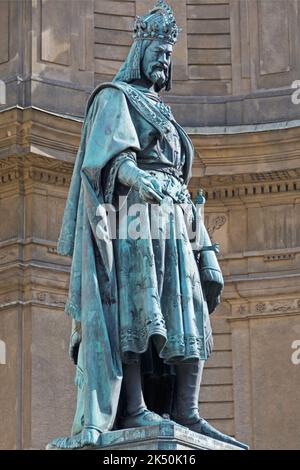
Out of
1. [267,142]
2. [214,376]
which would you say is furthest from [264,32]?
[214,376]

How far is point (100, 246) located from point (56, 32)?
10656mm

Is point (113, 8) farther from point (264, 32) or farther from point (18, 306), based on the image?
point (18, 306)

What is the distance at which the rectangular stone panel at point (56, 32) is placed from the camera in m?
18.0

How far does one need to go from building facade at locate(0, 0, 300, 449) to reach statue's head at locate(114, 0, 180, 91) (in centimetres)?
874

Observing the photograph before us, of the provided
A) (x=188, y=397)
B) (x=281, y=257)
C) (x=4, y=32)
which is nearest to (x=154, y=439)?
(x=188, y=397)

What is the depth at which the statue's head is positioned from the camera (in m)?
8.16

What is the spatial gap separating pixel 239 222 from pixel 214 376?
63.7 inches

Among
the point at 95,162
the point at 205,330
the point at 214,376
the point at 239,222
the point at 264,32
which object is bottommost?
the point at 205,330

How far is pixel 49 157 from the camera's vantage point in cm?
1727

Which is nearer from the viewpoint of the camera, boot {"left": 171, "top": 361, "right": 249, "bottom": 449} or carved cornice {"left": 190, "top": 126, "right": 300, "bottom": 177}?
boot {"left": 171, "top": 361, "right": 249, "bottom": 449}

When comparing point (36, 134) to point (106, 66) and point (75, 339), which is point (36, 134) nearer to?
point (106, 66)

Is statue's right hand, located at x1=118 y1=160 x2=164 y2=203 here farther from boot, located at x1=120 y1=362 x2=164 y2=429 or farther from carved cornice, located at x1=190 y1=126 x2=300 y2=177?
carved cornice, located at x1=190 y1=126 x2=300 y2=177

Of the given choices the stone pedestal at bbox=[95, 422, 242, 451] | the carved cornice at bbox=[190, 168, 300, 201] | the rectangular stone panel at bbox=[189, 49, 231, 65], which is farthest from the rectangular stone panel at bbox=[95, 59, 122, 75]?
the stone pedestal at bbox=[95, 422, 242, 451]

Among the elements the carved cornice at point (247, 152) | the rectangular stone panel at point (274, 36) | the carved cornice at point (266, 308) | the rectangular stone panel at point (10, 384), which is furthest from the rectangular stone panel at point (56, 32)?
the carved cornice at point (266, 308)
